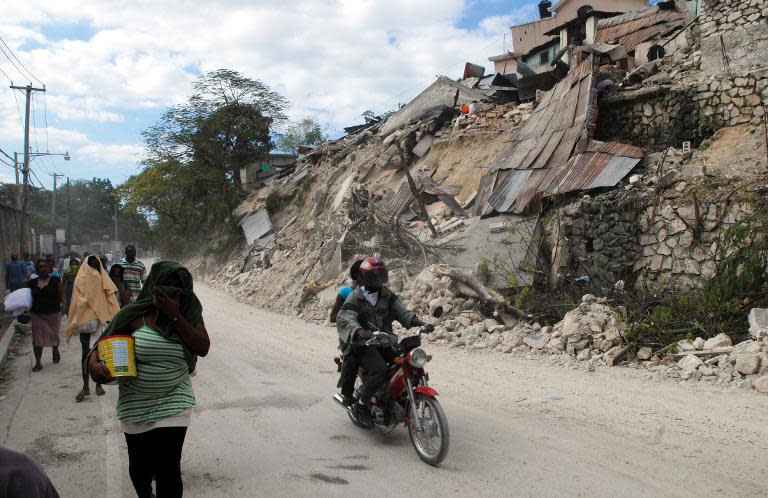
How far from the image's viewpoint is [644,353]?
326 inches

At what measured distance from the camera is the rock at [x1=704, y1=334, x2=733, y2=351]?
7.77m

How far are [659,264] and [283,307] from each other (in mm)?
10097

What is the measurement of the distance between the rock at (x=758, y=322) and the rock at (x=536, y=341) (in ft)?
9.61

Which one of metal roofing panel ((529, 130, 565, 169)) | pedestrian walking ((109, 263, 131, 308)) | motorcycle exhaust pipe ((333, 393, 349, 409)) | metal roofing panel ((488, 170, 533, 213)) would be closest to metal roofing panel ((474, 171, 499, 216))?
metal roofing panel ((488, 170, 533, 213))

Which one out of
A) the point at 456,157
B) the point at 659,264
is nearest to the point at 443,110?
the point at 456,157

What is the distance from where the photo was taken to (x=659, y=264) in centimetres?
1086

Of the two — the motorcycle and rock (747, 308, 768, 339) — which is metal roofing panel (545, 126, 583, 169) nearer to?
rock (747, 308, 768, 339)

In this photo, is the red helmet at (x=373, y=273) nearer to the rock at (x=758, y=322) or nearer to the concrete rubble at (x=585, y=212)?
the concrete rubble at (x=585, y=212)

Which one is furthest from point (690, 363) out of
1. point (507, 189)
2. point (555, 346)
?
A: point (507, 189)

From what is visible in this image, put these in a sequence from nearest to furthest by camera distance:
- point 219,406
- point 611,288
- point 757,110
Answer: point 219,406 < point 611,288 < point 757,110

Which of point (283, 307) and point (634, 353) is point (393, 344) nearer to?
point (634, 353)

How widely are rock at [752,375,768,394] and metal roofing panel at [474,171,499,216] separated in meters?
8.65

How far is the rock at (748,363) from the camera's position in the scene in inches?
276

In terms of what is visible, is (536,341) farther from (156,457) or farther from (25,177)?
(25,177)
